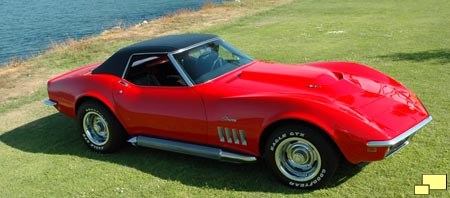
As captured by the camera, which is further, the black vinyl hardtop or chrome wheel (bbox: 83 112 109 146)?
chrome wheel (bbox: 83 112 109 146)

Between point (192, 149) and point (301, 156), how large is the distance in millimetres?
1299

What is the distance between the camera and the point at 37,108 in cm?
840

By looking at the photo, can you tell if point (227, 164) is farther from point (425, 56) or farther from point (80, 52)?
point (80, 52)

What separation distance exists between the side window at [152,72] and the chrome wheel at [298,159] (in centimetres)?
145

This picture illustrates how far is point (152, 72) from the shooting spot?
5.51 m

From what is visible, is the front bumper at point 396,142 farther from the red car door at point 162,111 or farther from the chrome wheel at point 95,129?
the chrome wheel at point 95,129

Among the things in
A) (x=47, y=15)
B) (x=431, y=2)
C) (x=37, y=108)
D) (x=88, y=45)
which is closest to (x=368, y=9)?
(x=431, y=2)

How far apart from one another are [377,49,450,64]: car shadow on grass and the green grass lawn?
2 cm

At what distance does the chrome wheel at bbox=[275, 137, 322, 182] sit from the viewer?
14.0 feet

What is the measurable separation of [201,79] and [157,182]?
4.18 ft

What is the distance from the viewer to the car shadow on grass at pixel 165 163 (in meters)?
4.68

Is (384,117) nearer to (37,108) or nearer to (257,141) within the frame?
(257,141)
